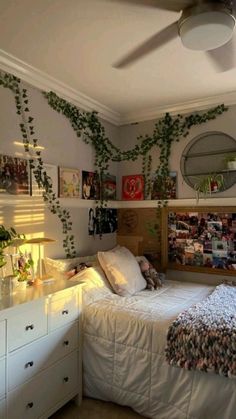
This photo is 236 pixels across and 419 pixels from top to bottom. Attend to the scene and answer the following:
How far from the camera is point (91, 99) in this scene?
2951 mm

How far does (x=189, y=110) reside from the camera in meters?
3.09

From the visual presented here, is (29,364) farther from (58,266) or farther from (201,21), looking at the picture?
(201,21)

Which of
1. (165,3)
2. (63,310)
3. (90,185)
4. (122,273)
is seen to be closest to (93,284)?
(122,273)

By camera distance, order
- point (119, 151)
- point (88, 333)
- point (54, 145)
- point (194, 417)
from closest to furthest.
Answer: point (194, 417), point (88, 333), point (54, 145), point (119, 151)

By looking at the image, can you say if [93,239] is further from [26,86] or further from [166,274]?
[26,86]

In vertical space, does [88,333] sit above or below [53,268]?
below

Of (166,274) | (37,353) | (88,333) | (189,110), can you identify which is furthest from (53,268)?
(189,110)

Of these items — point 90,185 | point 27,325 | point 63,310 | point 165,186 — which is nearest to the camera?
point 27,325

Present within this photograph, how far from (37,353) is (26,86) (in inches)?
77.1

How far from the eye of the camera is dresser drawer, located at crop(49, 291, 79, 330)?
6.24 feet

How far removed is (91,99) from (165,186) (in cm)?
117

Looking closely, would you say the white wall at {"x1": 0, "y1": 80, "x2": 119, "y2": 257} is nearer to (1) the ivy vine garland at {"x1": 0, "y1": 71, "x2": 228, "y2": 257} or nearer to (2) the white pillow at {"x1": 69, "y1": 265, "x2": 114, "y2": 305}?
(1) the ivy vine garland at {"x1": 0, "y1": 71, "x2": 228, "y2": 257}

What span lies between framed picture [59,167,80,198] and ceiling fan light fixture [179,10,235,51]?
4.98 ft

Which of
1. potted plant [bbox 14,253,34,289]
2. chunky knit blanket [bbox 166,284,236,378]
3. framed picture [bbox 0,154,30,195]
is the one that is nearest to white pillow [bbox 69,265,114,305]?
potted plant [bbox 14,253,34,289]
